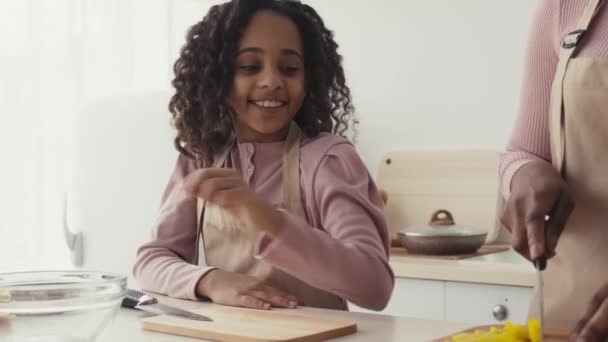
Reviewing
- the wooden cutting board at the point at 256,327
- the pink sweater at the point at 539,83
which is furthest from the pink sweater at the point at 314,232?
the pink sweater at the point at 539,83

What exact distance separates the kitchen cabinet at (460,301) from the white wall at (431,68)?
535 mm

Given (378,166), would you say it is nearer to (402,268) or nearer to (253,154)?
(402,268)

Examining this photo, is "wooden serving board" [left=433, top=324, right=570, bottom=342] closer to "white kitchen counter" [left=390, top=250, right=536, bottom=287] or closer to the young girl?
the young girl

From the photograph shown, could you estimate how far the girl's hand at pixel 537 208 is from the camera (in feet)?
2.94

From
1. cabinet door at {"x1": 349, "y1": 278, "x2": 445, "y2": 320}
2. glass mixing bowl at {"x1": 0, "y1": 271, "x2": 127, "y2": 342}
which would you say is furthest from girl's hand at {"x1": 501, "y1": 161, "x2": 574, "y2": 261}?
cabinet door at {"x1": 349, "y1": 278, "x2": 445, "y2": 320}

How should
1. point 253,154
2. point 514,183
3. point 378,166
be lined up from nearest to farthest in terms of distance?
point 514,183
point 253,154
point 378,166

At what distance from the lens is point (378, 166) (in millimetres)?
2354

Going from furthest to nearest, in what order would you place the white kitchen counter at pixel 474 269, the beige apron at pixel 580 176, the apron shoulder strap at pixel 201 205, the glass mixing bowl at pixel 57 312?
1. the white kitchen counter at pixel 474 269
2. the apron shoulder strap at pixel 201 205
3. the beige apron at pixel 580 176
4. the glass mixing bowl at pixel 57 312

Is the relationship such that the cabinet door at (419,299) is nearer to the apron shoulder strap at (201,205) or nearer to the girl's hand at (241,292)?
the apron shoulder strap at (201,205)

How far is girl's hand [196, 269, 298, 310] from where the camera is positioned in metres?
1.03

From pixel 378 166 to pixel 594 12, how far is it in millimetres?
1353

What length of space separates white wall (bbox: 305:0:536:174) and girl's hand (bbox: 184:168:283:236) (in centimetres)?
136

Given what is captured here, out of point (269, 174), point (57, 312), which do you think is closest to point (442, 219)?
point (269, 174)

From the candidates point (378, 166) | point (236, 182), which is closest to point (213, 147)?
point (236, 182)
